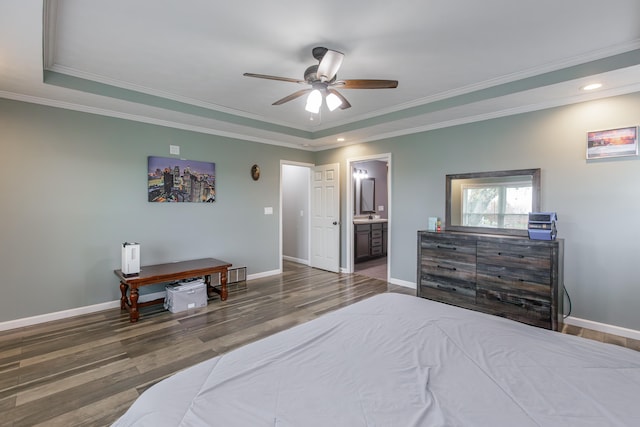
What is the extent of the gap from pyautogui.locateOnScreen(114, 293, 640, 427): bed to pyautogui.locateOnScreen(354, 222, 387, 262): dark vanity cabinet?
4765 millimetres

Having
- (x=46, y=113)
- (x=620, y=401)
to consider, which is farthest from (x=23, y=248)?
(x=620, y=401)

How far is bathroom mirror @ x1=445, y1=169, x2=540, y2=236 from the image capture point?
140 inches

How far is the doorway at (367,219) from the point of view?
5.64 metres

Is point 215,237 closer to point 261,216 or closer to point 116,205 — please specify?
point 261,216

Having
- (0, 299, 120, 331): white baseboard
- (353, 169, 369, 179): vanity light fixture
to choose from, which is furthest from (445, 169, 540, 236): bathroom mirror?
(0, 299, 120, 331): white baseboard

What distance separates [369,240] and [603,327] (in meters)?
A: 4.17

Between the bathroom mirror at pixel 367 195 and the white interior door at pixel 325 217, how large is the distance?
1.64 metres

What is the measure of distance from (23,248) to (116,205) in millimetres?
965

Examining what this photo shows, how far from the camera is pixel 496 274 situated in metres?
3.30

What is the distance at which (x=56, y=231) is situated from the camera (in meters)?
3.39

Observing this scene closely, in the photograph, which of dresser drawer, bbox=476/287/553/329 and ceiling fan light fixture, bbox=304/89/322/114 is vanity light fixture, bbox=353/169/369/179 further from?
ceiling fan light fixture, bbox=304/89/322/114

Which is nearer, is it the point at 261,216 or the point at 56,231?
the point at 56,231

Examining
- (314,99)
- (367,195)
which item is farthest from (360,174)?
(314,99)

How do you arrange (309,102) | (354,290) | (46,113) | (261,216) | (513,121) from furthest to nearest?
(261,216)
(354,290)
(513,121)
(46,113)
(309,102)
